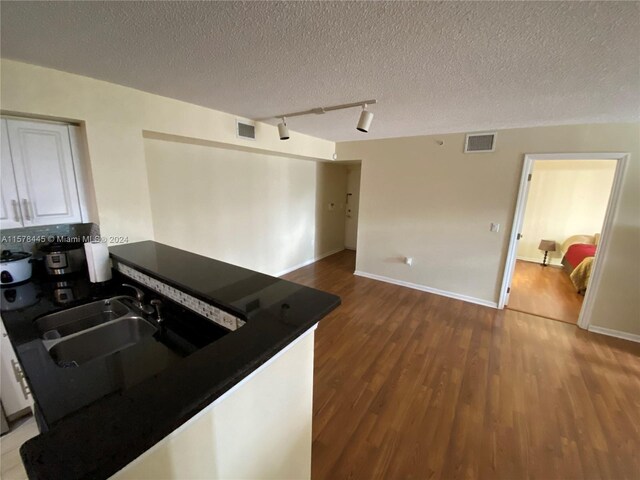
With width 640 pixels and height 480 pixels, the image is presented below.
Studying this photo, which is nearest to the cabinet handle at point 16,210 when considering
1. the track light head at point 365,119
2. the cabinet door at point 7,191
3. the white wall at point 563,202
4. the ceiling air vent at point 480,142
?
the cabinet door at point 7,191

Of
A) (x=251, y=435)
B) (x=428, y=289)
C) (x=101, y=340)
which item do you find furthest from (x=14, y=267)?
(x=428, y=289)

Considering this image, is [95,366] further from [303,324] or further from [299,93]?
[299,93]

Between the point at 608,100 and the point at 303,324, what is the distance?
9.76 ft

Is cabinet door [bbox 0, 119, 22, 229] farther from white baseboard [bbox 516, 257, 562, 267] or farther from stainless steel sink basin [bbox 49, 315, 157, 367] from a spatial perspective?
white baseboard [bbox 516, 257, 562, 267]

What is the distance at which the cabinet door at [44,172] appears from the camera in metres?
1.68

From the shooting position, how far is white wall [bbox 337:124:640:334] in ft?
9.05

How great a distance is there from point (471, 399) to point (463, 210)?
2376 millimetres

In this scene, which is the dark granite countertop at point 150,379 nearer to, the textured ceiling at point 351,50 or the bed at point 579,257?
the textured ceiling at point 351,50

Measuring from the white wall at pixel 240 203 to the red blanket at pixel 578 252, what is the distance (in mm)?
4303

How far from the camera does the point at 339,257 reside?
5703mm

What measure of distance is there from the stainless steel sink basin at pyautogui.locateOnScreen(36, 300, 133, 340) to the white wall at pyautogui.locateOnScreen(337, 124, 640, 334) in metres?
3.50

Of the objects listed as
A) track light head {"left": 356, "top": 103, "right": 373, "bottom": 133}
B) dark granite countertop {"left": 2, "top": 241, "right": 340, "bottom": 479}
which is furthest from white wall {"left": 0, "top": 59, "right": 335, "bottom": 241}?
track light head {"left": 356, "top": 103, "right": 373, "bottom": 133}

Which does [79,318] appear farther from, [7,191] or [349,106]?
[349,106]

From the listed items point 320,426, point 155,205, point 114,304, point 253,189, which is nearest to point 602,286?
point 320,426
